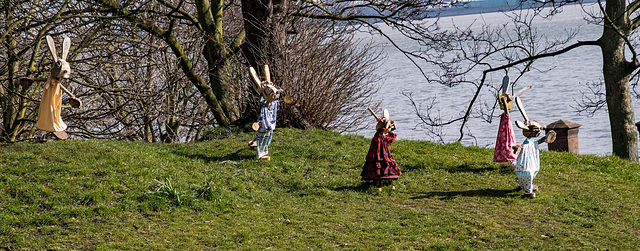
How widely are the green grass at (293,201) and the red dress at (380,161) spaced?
30 centimetres

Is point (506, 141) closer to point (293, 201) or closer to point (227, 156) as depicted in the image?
point (293, 201)

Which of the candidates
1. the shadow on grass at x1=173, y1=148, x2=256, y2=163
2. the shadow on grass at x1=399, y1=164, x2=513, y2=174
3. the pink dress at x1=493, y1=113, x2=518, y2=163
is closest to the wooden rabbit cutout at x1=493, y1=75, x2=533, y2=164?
the pink dress at x1=493, y1=113, x2=518, y2=163

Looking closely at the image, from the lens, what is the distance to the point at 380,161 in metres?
9.58

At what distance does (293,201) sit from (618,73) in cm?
668

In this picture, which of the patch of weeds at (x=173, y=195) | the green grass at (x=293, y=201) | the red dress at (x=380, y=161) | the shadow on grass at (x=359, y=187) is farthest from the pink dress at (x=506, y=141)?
the patch of weeds at (x=173, y=195)

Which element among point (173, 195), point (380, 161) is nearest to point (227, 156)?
point (173, 195)

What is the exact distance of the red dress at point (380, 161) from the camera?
31.3 ft

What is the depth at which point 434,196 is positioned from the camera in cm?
972

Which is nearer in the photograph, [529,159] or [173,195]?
[173,195]

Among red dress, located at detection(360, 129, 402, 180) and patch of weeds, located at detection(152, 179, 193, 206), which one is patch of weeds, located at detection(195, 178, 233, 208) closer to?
patch of weeds, located at detection(152, 179, 193, 206)

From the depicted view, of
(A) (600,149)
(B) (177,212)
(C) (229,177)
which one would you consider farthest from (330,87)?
(A) (600,149)

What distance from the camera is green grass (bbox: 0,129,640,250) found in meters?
7.75

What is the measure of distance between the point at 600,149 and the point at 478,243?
51.7 ft

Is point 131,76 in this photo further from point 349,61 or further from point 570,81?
point 570,81
